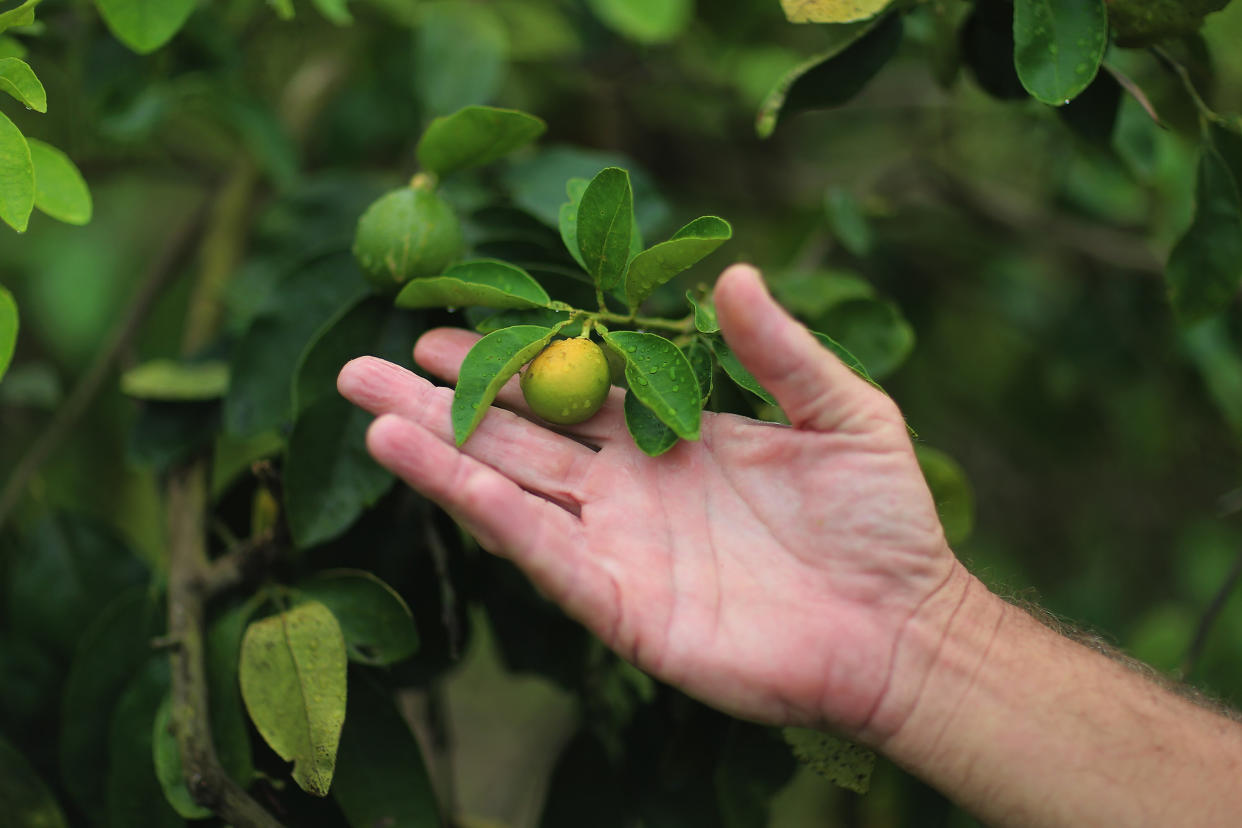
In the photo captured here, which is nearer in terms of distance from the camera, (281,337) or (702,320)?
(702,320)

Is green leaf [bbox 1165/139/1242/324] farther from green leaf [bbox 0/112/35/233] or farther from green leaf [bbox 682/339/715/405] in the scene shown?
green leaf [bbox 0/112/35/233]

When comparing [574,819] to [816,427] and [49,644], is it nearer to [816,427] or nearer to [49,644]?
[816,427]

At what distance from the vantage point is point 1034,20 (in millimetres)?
940

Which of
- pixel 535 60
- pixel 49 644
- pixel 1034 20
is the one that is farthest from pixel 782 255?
pixel 49 644

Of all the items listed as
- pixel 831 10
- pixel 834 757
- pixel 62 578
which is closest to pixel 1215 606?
pixel 834 757

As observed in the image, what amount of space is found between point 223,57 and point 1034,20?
1.21 metres

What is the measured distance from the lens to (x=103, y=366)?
1.57 m

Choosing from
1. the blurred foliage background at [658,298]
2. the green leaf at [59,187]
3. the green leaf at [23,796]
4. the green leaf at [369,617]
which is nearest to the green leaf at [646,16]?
the blurred foliage background at [658,298]

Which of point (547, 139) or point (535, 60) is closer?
point (535, 60)

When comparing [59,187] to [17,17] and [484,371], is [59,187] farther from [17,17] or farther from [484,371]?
[484,371]

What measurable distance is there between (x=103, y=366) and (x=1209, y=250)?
67.7 inches

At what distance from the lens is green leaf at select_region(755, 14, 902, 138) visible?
102 centimetres

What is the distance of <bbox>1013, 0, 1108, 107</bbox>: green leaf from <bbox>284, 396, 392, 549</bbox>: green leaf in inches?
33.7

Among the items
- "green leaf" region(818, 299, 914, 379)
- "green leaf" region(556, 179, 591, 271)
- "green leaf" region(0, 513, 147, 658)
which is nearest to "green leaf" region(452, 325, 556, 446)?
"green leaf" region(556, 179, 591, 271)
